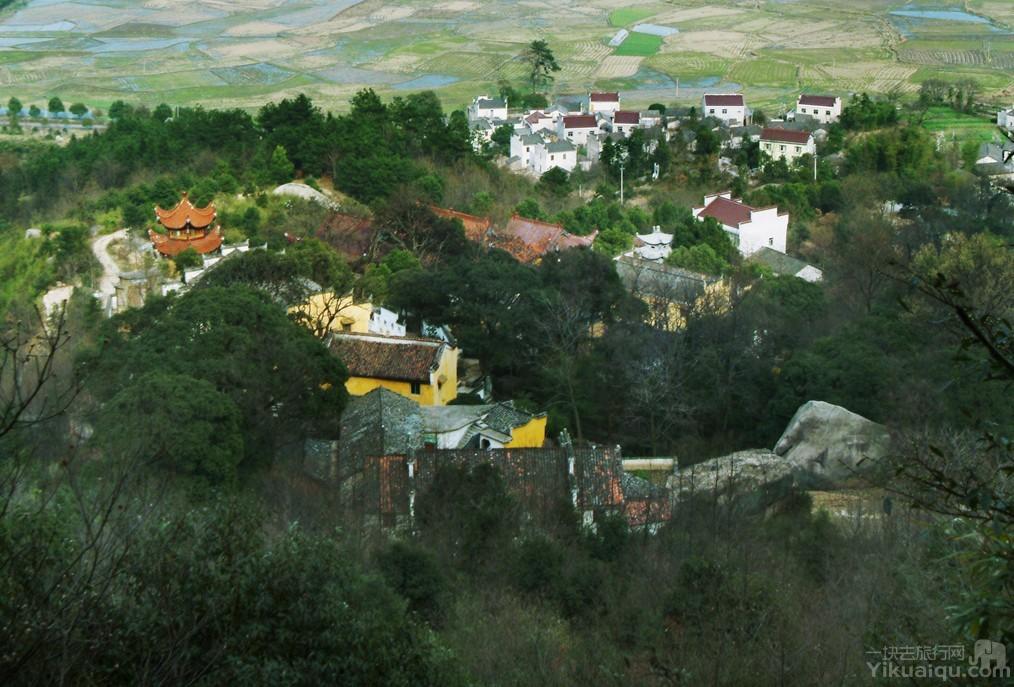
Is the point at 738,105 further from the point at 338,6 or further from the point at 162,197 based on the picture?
the point at 338,6

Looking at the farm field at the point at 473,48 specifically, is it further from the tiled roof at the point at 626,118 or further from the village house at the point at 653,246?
the village house at the point at 653,246

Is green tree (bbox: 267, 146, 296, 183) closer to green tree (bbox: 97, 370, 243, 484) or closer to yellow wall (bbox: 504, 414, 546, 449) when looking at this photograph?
yellow wall (bbox: 504, 414, 546, 449)

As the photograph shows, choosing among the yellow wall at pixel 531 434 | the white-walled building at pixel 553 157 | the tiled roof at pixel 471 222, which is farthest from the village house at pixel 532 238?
the white-walled building at pixel 553 157

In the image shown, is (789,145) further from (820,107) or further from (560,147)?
(560,147)

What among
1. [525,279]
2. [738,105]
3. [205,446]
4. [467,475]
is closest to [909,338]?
[525,279]

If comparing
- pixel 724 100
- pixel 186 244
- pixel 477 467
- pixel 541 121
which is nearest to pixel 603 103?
pixel 541 121

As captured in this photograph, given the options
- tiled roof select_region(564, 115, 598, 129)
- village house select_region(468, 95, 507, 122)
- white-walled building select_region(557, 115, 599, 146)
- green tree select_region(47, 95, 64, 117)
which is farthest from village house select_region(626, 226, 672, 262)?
green tree select_region(47, 95, 64, 117)
